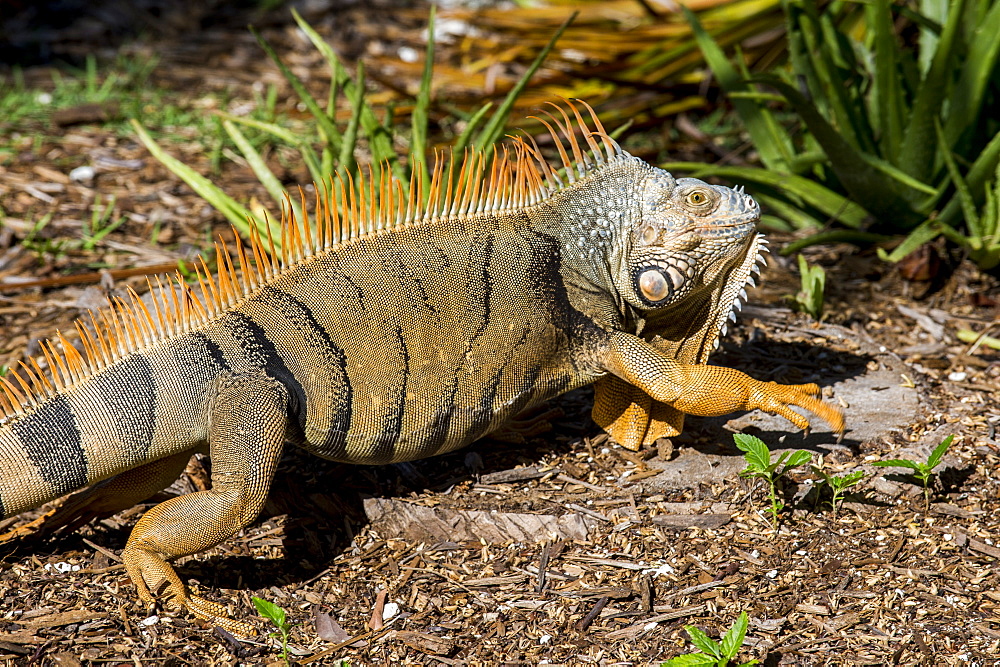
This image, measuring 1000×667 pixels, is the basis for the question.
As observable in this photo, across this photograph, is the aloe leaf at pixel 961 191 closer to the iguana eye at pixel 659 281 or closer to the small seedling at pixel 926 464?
the small seedling at pixel 926 464

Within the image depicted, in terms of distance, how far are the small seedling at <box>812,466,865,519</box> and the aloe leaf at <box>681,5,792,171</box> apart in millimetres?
2857

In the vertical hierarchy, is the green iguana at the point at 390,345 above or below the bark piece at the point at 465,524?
above

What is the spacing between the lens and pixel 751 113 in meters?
6.62

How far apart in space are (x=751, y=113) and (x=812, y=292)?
1.65 metres

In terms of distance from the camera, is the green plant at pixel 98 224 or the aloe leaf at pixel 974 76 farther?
the green plant at pixel 98 224

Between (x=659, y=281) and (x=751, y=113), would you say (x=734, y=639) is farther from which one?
(x=751, y=113)

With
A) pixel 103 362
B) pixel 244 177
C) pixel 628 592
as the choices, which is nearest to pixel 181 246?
pixel 244 177

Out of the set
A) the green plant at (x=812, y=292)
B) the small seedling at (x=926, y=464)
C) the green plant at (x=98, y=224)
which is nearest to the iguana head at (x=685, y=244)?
the small seedling at (x=926, y=464)

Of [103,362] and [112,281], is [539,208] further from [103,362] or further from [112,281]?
[112,281]

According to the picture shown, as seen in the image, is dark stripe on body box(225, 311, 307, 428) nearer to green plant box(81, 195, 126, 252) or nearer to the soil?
the soil

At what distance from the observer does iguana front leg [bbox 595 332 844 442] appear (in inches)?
160

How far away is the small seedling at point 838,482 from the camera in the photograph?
12.7 feet

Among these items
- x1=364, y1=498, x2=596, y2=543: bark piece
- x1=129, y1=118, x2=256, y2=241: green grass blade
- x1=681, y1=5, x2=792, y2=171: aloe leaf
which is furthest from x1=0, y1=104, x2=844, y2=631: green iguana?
x1=681, y1=5, x2=792, y2=171: aloe leaf

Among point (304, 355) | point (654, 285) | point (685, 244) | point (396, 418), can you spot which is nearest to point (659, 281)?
point (654, 285)
